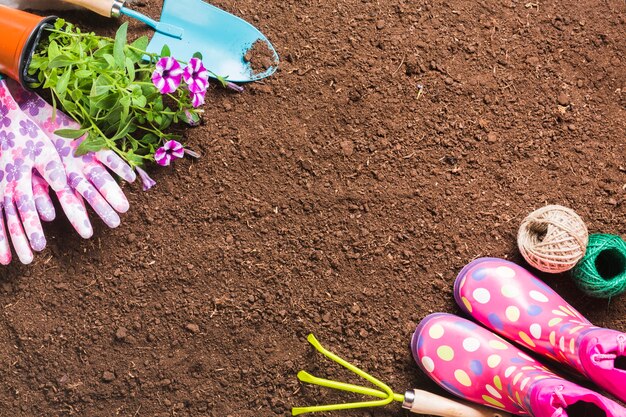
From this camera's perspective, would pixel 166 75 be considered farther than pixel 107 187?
No

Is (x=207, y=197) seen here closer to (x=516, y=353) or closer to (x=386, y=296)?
(x=386, y=296)

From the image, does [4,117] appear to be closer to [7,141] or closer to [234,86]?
[7,141]

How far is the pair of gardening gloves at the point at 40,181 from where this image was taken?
1.53 meters

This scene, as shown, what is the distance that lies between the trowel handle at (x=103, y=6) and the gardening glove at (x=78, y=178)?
25 centimetres

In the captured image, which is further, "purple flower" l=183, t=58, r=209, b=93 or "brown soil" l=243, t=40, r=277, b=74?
"brown soil" l=243, t=40, r=277, b=74

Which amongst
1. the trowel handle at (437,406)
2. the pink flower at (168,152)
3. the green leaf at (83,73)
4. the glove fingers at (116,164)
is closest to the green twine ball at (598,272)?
the trowel handle at (437,406)

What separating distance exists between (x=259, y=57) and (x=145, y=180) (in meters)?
0.42

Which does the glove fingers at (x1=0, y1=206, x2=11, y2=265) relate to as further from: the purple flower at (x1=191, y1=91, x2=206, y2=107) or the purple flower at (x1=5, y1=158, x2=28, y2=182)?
the purple flower at (x1=191, y1=91, x2=206, y2=107)

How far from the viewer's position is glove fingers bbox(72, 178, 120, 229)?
5.04 feet

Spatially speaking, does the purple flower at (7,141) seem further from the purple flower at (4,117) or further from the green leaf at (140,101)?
the green leaf at (140,101)

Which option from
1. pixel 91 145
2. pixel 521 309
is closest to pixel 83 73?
pixel 91 145

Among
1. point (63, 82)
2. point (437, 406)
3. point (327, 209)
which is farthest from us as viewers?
point (327, 209)

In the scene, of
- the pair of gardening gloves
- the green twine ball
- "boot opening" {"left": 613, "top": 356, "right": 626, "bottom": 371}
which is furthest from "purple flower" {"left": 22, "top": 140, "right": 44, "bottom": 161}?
"boot opening" {"left": 613, "top": 356, "right": 626, "bottom": 371}

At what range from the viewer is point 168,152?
1.56 metres
